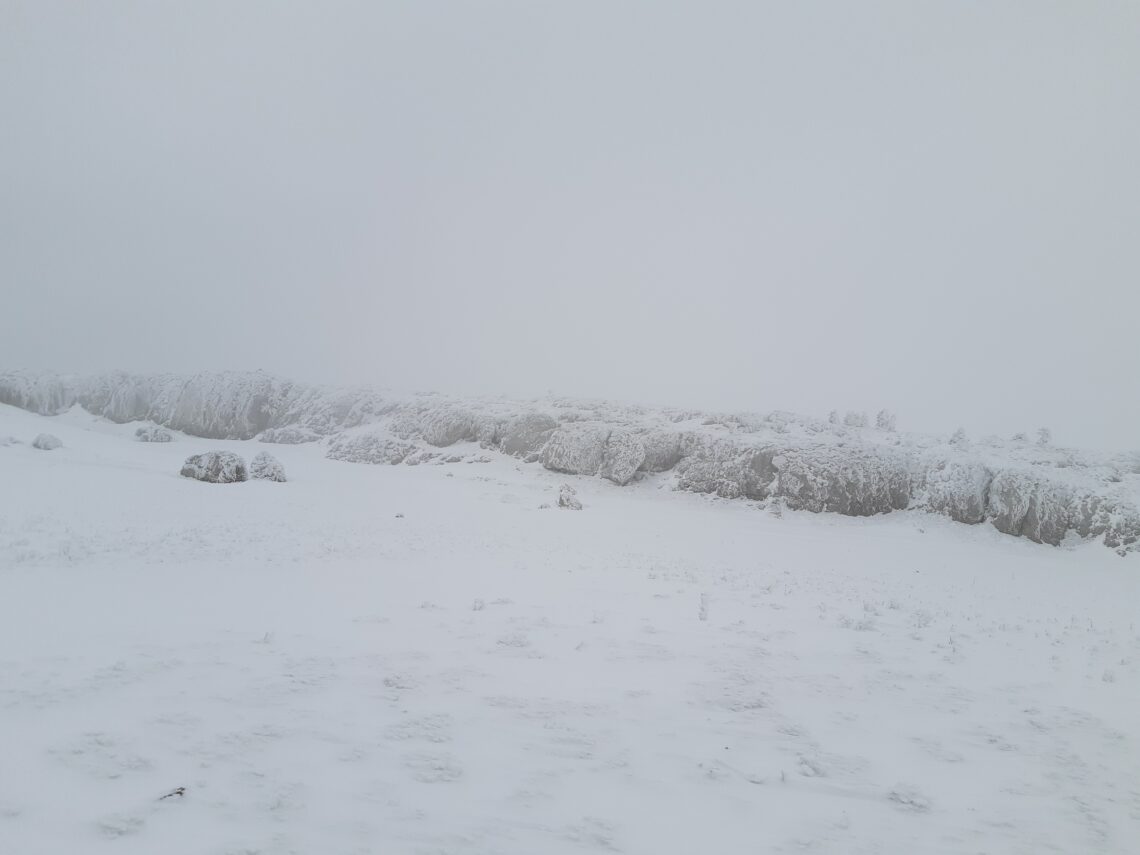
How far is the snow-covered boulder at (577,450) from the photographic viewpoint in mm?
38719

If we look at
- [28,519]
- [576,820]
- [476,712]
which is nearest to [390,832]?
[576,820]

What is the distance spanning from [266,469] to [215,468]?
2.62 metres

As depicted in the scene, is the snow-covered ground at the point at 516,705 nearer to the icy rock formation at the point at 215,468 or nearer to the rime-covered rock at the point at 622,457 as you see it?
the icy rock formation at the point at 215,468

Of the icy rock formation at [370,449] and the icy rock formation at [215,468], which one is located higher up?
the icy rock formation at [215,468]

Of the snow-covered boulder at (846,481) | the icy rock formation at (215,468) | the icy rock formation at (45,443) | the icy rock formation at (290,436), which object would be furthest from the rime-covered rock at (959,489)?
the icy rock formation at (290,436)

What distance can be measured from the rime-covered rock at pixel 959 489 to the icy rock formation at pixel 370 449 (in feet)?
119

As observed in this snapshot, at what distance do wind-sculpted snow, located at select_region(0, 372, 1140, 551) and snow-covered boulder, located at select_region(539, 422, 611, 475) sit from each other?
0.31 ft

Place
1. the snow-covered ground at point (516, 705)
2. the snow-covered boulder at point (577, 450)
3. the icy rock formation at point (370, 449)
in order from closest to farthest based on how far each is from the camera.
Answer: the snow-covered ground at point (516, 705) → the snow-covered boulder at point (577, 450) → the icy rock formation at point (370, 449)

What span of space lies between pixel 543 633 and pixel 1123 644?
37.9 feet

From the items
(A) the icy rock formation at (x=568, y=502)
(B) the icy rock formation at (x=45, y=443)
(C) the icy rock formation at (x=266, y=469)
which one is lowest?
(A) the icy rock formation at (x=568, y=502)

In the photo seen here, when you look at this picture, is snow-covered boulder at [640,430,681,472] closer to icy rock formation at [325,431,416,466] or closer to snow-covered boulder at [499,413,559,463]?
snow-covered boulder at [499,413,559,463]

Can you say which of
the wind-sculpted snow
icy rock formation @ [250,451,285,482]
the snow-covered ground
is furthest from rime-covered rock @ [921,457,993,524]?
icy rock formation @ [250,451,285,482]

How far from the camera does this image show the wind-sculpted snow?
2819 centimetres

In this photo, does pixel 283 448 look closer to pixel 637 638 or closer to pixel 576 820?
pixel 637 638
